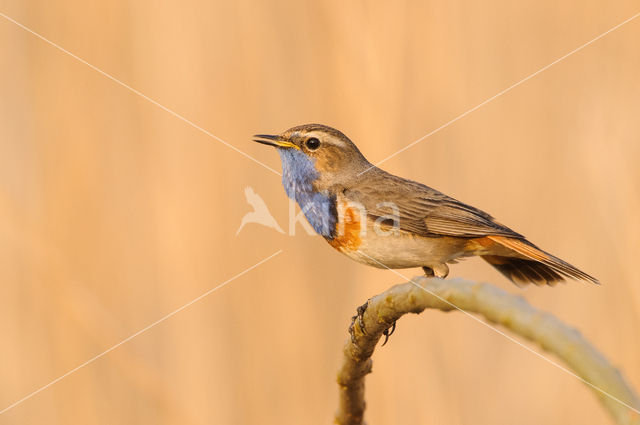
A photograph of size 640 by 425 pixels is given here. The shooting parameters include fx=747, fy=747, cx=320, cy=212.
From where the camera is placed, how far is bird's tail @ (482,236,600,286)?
228cm

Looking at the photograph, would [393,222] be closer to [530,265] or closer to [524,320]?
[530,265]

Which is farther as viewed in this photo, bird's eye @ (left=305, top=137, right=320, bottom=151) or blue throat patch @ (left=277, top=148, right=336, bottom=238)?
bird's eye @ (left=305, top=137, right=320, bottom=151)

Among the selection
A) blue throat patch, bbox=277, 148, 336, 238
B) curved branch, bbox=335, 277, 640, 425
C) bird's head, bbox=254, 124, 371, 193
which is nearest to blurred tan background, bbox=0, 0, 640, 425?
bird's head, bbox=254, 124, 371, 193

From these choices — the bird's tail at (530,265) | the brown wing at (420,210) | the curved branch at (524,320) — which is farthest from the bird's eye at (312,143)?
the curved branch at (524,320)

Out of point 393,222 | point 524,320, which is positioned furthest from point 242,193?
point 524,320

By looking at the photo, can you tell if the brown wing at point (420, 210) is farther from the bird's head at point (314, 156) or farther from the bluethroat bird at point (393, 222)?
the bird's head at point (314, 156)

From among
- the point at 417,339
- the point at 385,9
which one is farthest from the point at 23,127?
the point at 417,339

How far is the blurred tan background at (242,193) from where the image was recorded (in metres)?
3.44

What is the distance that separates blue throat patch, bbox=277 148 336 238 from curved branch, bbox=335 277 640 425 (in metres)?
1.03

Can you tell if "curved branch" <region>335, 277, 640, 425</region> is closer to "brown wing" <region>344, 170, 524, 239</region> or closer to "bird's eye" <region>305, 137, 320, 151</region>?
"brown wing" <region>344, 170, 524, 239</region>

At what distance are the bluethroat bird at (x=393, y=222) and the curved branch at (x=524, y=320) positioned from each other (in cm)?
88

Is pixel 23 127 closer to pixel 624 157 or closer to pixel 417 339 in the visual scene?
pixel 417 339

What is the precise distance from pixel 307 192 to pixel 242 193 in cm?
102

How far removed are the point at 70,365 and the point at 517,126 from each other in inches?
97.9
